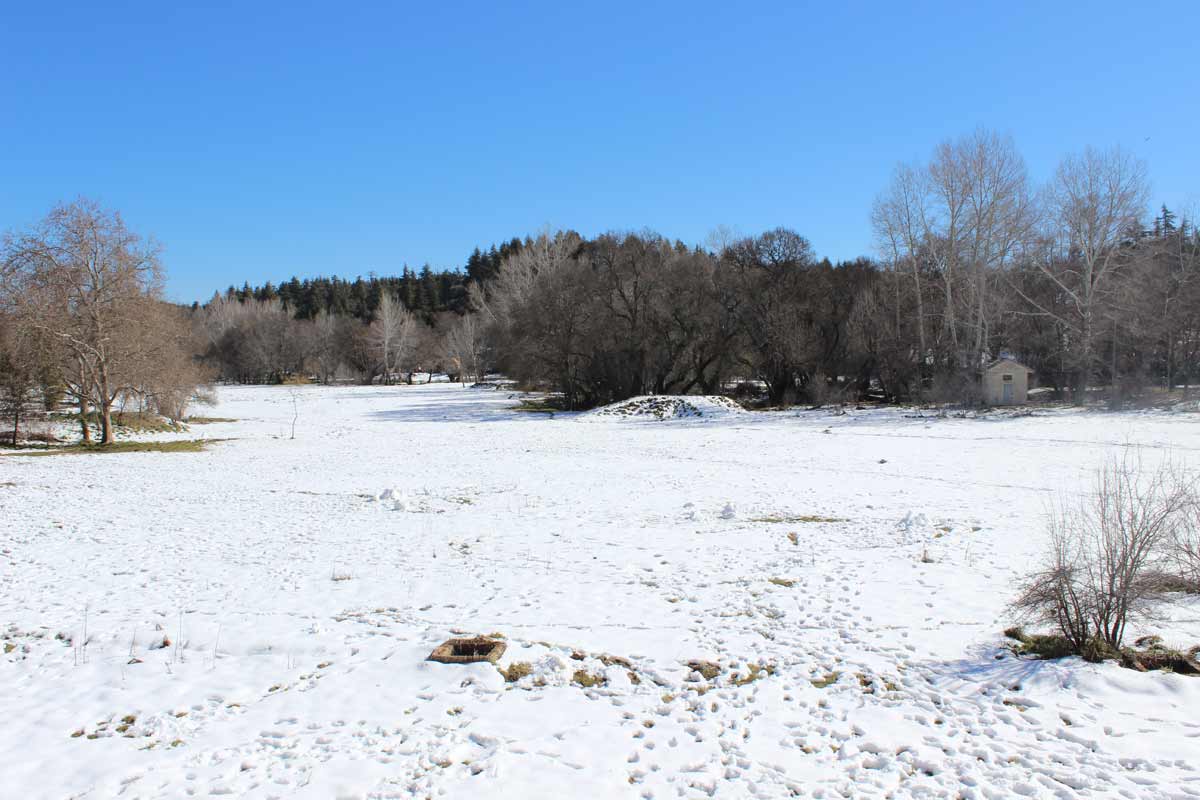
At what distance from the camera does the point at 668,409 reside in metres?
41.6

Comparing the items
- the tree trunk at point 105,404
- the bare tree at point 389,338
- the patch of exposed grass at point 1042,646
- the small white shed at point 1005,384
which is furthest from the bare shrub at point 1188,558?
the bare tree at point 389,338

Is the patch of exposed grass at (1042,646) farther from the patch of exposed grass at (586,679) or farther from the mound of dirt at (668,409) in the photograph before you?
the mound of dirt at (668,409)

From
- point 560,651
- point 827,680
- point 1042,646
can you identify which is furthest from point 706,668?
point 1042,646

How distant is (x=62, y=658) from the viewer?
23.0 feet

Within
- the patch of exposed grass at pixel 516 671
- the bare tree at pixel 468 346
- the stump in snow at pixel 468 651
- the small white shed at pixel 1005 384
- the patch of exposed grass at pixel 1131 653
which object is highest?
the bare tree at pixel 468 346

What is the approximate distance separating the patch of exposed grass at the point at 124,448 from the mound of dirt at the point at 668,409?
20.4 metres

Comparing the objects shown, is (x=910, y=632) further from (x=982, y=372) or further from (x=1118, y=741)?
(x=982, y=372)

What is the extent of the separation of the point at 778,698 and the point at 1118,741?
2.43 meters

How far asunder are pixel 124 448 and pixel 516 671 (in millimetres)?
→ 26770

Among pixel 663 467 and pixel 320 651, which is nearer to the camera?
pixel 320 651

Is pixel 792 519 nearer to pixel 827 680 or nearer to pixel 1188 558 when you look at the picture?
pixel 1188 558

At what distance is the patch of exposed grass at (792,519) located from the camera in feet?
42.5

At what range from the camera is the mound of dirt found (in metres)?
40.7

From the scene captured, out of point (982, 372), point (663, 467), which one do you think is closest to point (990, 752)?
point (663, 467)
